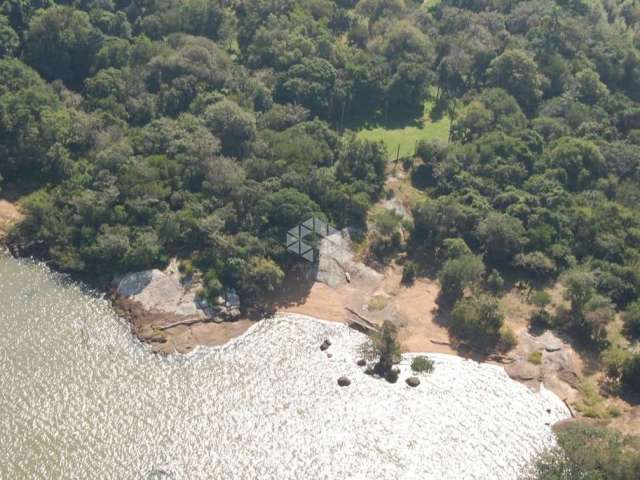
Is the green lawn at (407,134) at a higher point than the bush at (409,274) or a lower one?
higher

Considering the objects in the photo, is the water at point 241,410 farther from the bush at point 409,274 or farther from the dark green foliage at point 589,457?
the bush at point 409,274

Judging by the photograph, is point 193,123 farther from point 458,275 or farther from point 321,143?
point 458,275

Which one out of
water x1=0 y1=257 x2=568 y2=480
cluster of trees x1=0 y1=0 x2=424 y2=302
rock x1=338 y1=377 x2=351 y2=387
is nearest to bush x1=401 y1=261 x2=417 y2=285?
cluster of trees x1=0 y1=0 x2=424 y2=302

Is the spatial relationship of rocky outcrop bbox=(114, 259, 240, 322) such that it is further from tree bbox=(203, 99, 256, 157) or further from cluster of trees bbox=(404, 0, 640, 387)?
cluster of trees bbox=(404, 0, 640, 387)

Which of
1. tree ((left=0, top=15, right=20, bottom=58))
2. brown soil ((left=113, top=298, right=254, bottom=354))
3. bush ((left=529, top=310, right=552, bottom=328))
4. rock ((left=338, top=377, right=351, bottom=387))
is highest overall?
tree ((left=0, top=15, right=20, bottom=58))

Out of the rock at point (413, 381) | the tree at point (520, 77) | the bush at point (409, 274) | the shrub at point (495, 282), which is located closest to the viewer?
the rock at point (413, 381)

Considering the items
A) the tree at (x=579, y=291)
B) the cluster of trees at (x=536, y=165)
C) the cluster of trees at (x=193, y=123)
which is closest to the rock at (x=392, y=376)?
the cluster of trees at (x=536, y=165)
